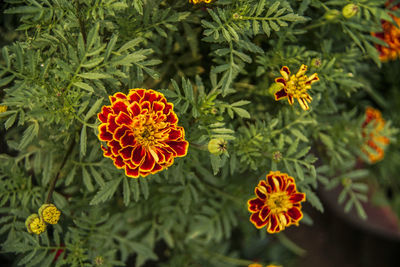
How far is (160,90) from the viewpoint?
2.95 feet

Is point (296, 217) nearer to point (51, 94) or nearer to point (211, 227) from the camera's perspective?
point (211, 227)

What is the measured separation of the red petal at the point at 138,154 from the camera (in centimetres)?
81

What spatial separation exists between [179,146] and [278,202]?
321 millimetres

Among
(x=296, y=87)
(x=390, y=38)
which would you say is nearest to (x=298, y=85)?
(x=296, y=87)

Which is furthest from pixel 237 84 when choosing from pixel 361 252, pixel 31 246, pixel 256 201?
pixel 361 252

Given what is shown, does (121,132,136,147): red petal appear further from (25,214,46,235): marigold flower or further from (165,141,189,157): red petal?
(25,214,46,235): marigold flower

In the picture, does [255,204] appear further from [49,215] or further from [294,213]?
[49,215]

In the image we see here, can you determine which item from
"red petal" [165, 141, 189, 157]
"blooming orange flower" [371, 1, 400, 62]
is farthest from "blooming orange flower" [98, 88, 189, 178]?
"blooming orange flower" [371, 1, 400, 62]

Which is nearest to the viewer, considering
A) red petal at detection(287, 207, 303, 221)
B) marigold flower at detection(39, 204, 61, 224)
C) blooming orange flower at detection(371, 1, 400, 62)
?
marigold flower at detection(39, 204, 61, 224)

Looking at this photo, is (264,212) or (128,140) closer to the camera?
(128,140)

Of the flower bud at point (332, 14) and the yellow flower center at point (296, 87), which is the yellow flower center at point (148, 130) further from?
the flower bud at point (332, 14)

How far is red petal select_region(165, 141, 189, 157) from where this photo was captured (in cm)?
83

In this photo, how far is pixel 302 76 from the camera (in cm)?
94

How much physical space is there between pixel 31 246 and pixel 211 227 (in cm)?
60
